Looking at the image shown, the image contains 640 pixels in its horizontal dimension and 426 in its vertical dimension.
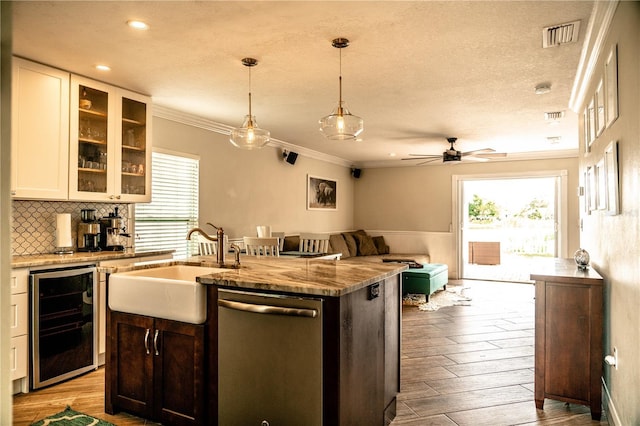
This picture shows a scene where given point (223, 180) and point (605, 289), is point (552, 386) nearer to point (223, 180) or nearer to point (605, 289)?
point (605, 289)

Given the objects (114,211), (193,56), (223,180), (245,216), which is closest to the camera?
(193,56)

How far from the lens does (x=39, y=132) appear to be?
10.9 ft

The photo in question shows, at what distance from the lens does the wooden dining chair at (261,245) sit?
420 centimetres

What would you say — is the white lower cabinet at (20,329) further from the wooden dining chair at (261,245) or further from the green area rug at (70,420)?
the wooden dining chair at (261,245)

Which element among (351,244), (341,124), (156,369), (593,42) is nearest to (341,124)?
(341,124)

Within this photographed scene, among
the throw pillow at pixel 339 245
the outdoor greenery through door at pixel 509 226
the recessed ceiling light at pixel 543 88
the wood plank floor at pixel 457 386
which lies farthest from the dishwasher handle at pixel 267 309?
the outdoor greenery through door at pixel 509 226

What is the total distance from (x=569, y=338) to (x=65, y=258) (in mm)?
3730

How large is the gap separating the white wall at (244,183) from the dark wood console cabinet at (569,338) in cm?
390

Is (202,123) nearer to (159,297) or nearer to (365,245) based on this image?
(159,297)

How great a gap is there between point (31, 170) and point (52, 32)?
1.11 meters

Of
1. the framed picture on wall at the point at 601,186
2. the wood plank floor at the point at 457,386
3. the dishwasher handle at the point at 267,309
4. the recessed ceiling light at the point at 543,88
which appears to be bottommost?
the wood plank floor at the point at 457,386

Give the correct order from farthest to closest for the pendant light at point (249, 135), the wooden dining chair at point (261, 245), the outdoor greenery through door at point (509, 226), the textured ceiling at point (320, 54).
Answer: the outdoor greenery through door at point (509, 226) < the wooden dining chair at point (261, 245) < the pendant light at point (249, 135) < the textured ceiling at point (320, 54)

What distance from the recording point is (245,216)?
5988 mm

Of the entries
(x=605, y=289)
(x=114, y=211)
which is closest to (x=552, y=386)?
(x=605, y=289)
